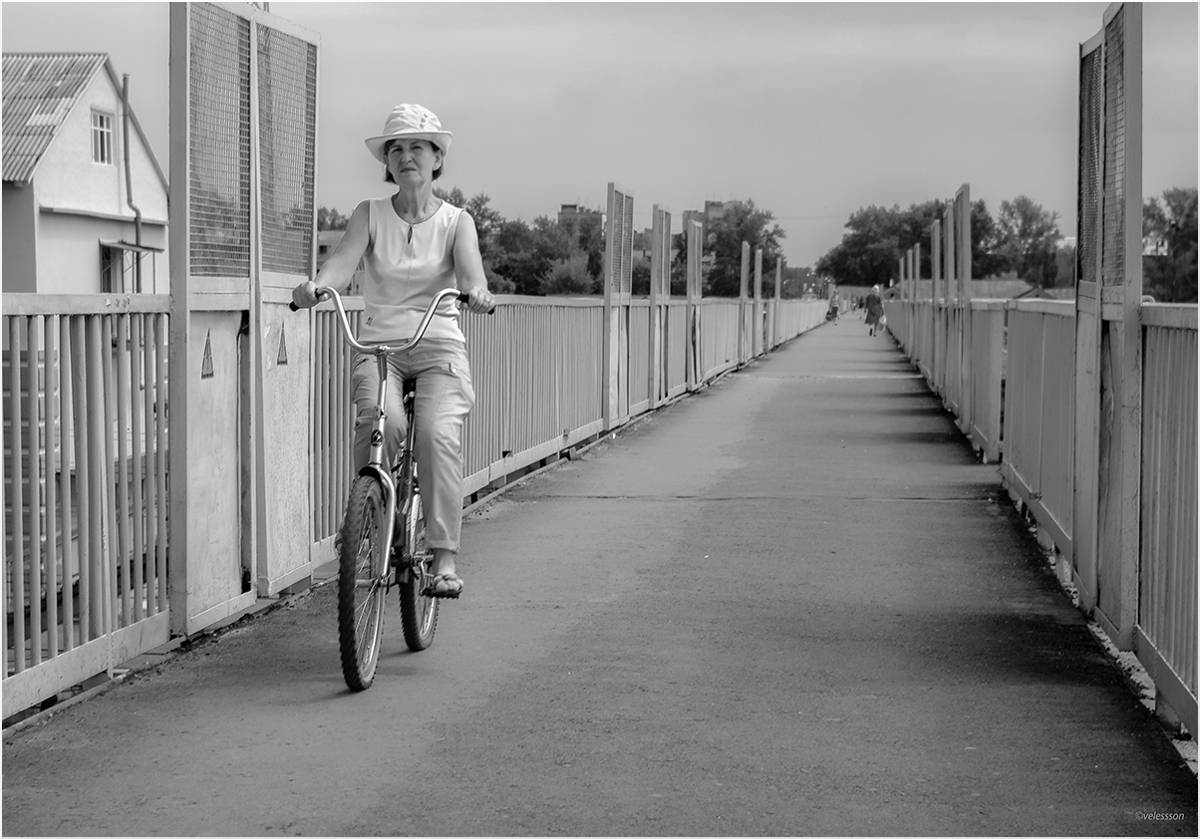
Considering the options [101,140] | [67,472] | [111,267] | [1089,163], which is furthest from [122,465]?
[101,140]

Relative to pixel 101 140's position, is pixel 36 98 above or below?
above

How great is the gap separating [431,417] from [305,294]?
2.12ft

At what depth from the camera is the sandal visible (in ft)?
20.0

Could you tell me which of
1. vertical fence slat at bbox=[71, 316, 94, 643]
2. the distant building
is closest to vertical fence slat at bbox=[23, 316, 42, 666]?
vertical fence slat at bbox=[71, 316, 94, 643]

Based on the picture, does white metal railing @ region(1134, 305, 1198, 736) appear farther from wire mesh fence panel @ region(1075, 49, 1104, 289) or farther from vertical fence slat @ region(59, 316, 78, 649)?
vertical fence slat @ region(59, 316, 78, 649)

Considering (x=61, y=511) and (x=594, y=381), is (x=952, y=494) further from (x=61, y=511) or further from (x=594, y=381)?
(x=61, y=511)

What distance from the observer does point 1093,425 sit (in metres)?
6.90

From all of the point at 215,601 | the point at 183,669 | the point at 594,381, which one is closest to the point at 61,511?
the point at 183,669

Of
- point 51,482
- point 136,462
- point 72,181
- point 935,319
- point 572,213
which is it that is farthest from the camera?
point 572,213

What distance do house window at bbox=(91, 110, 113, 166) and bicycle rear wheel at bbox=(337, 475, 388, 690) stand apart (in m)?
55.4

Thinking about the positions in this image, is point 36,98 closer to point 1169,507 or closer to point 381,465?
point 381,465

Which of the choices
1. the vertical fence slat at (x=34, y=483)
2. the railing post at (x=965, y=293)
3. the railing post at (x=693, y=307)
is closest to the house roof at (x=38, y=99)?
the railing post at (x=693, y=307)

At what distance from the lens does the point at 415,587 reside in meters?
6.18

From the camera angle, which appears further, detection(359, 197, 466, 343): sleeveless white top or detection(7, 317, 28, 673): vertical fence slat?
detection(359, 197, 466, 343): sleeveless white top
